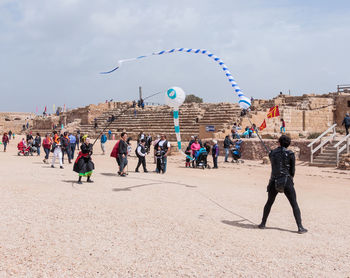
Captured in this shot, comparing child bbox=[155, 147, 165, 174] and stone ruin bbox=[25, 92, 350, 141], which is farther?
stone ruin bbox=[25, 92, 350, 141]

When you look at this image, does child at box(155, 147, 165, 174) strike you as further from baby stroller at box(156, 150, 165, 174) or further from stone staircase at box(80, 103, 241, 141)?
stone staircase at box(80, 103, 241, 141)

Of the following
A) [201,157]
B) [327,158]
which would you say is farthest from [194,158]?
[327,158]

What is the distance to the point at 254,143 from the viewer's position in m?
18.5

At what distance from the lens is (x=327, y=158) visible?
15641mm

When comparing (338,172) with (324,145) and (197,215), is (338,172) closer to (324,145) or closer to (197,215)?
(324,145)

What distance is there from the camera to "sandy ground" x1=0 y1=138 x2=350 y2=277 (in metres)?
4.03

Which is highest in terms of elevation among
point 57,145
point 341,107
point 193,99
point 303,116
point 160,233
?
point 193,99

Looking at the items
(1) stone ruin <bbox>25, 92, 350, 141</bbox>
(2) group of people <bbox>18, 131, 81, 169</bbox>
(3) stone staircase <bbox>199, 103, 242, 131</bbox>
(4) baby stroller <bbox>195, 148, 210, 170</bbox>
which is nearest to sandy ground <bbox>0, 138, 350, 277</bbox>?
(2) group of people <bbox>18, 131, 81, 169</bbox>

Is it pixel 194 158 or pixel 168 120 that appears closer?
pixel 194 158

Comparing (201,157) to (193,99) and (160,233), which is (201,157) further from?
(193,99)

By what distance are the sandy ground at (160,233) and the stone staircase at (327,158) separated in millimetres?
6557

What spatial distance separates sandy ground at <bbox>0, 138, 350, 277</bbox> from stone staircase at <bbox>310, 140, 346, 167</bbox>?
656 cm

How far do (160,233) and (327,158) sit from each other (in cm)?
1242

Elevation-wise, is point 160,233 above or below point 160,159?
below
